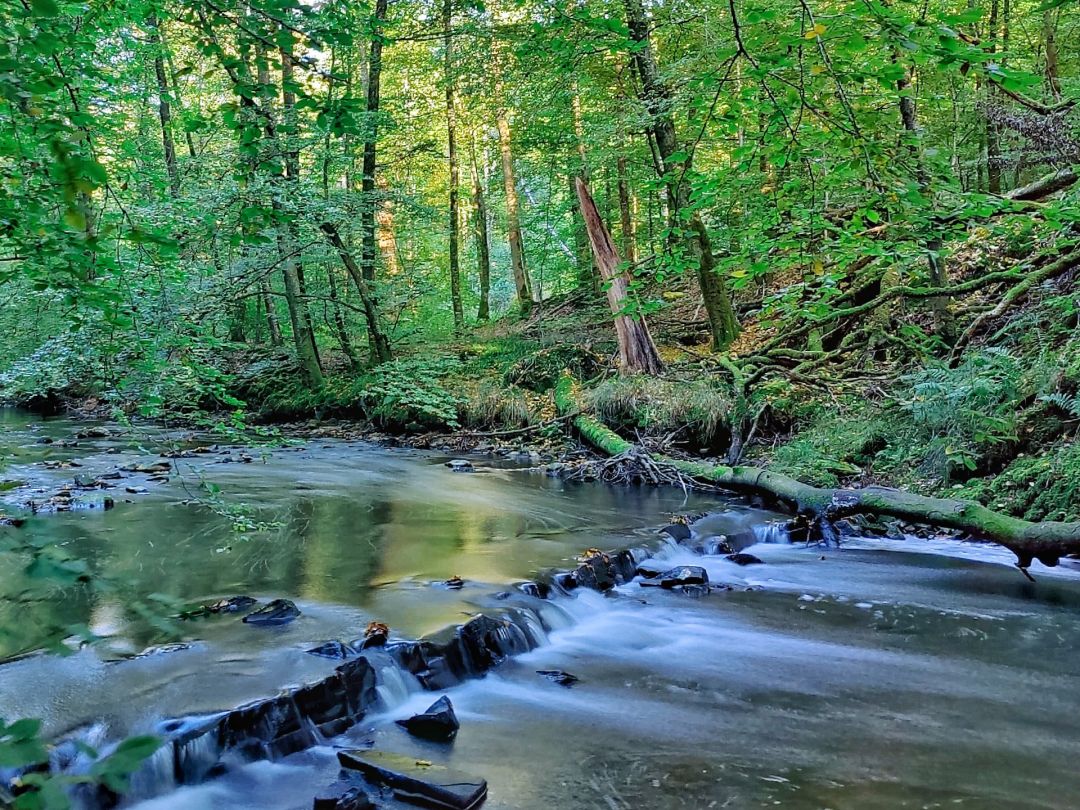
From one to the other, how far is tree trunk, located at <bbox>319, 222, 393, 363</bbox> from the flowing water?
6.78m

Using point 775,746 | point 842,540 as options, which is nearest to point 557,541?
point 842,540

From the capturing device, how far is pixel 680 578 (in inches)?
259

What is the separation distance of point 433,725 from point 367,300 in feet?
38.6

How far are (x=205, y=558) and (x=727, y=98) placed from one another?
569 centimetres

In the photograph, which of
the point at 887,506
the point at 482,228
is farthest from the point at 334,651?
the point at 482,228

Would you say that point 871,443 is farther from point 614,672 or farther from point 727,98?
point 727,98

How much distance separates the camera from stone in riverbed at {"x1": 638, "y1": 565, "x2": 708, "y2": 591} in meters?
6.55

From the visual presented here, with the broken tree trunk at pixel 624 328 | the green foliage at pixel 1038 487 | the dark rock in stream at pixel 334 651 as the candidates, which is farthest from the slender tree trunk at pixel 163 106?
the green foliage at pixel 1038 487

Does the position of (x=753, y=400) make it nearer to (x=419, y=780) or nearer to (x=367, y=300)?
(x=367, y=300)

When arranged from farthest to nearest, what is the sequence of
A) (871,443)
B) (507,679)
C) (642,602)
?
(871,443) < (642,602) < (507,679)

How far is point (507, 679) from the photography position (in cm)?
479

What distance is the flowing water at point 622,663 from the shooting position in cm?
354

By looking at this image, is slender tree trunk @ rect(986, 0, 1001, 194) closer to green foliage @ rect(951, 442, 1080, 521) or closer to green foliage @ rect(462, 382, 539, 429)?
green foliage @ rect(951, 442, 1080, 521)

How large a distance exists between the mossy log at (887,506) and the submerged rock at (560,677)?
3.67m
